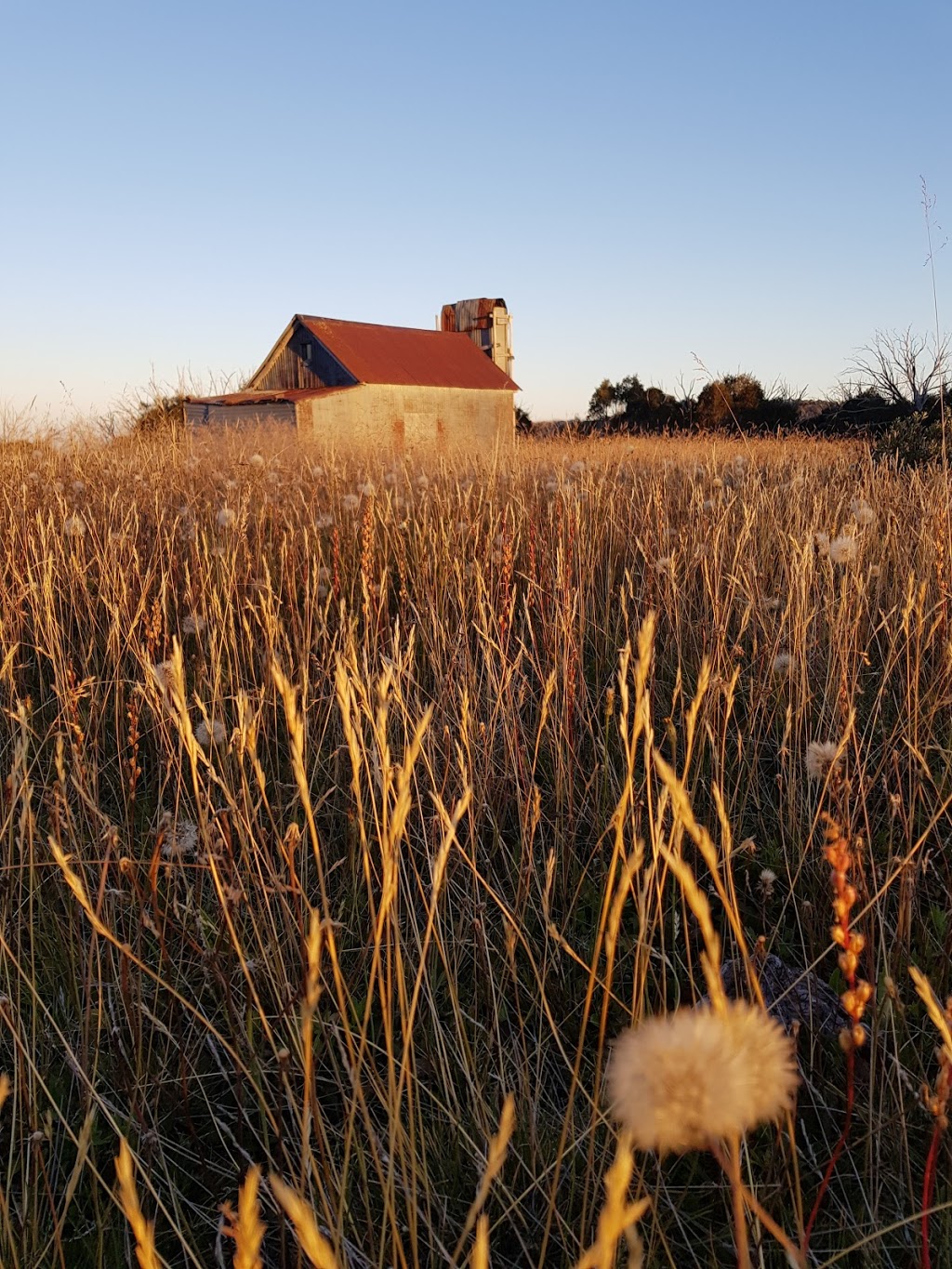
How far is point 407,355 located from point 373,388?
3133 mm

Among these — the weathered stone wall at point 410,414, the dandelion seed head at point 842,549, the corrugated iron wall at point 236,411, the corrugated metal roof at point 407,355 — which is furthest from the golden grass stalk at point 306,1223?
the corrugated metal roof at point 407,355

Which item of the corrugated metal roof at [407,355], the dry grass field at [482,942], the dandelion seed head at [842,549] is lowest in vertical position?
the dry grass field at [482,942]

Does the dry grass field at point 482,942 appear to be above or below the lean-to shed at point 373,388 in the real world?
below

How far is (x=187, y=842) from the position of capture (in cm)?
174

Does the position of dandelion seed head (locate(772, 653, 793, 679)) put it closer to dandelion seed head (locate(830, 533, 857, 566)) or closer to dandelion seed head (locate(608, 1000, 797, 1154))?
dandelion seed head (locate(830, 533, 857, 566))

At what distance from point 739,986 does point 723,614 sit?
1375mm

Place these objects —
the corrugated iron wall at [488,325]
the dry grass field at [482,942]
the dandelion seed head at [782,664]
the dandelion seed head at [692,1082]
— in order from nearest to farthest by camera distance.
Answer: the dandelion seed head at [692,1082], the dry grass field at [482,942], the dandelion seed head at [782,664], the corrugated iron wall at [488,325]

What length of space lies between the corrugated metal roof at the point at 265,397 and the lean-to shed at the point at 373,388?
0.03 meters

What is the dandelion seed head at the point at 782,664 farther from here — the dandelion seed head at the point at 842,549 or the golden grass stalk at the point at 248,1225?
the golden grass stalk at the point at 248,1225

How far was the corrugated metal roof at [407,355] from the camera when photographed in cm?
2558

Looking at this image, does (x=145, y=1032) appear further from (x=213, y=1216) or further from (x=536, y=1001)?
(x=536, y=1001)

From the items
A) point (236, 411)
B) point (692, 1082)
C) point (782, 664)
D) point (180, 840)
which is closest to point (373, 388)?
point (236, 411)

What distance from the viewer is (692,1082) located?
0.52 metres

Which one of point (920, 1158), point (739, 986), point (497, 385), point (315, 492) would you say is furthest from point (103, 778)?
point (497, 385)
